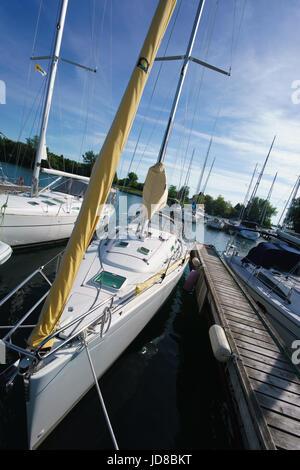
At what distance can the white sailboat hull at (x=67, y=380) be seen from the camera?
7.95 ft

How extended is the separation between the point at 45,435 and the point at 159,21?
5617 mm

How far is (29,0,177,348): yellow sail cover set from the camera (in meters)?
2.37

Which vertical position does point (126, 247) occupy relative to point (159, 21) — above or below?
below

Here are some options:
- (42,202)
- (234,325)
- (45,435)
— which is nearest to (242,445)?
(234,325)

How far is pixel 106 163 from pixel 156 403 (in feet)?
14.5

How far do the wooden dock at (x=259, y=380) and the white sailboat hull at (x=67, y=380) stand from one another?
2334 mm

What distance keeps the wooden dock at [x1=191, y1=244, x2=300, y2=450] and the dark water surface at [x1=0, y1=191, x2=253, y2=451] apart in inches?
24.1

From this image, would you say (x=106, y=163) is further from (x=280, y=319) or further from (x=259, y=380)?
(x=280, y=319)

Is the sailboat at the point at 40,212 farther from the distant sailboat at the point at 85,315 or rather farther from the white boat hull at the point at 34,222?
the distant sailboat at the point at 85,315

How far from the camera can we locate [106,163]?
2350 mm

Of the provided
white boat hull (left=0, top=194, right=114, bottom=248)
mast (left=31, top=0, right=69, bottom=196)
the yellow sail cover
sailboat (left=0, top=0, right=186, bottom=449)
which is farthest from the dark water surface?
mast (left=31, top=0, right=69, bottom=196)

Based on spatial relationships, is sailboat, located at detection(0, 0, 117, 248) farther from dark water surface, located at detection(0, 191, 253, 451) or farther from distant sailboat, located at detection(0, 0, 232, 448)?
distant sailboat, located at detection(0, 0, 232, 448)
